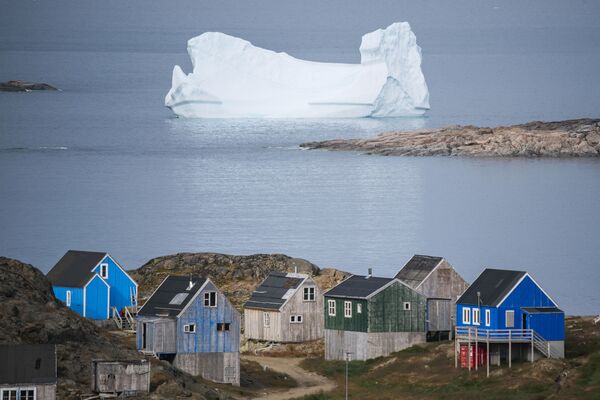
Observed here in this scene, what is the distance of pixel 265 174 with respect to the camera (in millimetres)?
128125

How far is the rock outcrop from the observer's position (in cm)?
5669

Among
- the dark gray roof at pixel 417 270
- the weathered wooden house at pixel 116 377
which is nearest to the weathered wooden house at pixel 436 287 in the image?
the dark gray roof at pixel 417 270

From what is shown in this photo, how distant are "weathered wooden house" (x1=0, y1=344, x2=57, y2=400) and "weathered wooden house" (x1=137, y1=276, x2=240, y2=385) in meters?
9.33

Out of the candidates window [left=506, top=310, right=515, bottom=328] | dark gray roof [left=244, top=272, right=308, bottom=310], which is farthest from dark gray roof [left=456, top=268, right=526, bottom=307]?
dark gray roof [left=244, top=272, right=308, bottom=310]

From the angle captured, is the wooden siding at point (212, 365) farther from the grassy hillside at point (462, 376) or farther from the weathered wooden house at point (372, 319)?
the weathered wooden house at point (372, 319)

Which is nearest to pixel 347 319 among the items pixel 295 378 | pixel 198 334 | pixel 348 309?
pixel 348 309

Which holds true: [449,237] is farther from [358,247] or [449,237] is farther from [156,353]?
[156,353]

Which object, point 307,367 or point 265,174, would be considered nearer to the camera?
point 307,367

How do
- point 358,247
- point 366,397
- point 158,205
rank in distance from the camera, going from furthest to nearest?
1. point 158,205
2. point 358,247
3. point 366,397

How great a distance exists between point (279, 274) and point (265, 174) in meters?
76.4

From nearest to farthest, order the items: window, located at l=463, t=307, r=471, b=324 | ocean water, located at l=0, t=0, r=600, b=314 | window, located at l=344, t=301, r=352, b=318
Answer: window, located at l=463, t=307, r=471, b=324, window, located at l=344, t=301, r=352, b=318, ocean water, located at l=0, t=0, r=600, b=314

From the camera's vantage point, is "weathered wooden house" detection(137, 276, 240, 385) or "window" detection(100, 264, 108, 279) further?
"window" detection(100, 264, 108, 279)

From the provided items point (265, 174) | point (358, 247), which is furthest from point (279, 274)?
point (265, 174)

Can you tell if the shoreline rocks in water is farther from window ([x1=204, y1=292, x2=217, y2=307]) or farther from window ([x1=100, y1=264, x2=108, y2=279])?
window ([x1=204, y1=292, x2=217, y2=307])
